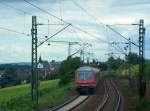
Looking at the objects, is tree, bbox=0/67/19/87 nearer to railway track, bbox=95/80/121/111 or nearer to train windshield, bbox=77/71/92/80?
train windshield, bbox=77/71/92/80

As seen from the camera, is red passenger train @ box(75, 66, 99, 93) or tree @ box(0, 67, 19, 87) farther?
tree @ box(0, 67, 19, 87)

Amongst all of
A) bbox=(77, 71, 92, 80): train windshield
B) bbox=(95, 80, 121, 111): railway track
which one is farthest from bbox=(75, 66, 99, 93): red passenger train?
bbox=(95, 80, 121, 111): railway track

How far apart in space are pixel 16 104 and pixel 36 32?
6.59m

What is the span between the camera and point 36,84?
4066cm

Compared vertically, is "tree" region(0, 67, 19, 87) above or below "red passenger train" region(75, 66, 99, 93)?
below

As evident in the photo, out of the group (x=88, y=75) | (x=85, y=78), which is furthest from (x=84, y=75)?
(x=88, y=75)

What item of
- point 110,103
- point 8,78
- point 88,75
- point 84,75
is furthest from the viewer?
→ point 8,78

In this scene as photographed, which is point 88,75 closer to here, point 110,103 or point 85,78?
point 85,78

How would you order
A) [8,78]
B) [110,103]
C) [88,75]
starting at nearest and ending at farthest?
[110,103]
[88,75]
[8,78]

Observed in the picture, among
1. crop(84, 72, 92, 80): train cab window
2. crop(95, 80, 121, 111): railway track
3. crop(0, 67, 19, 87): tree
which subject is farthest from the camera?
crop(0, 67, 19, 87): tree

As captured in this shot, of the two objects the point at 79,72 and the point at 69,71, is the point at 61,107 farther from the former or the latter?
the point at 69,71

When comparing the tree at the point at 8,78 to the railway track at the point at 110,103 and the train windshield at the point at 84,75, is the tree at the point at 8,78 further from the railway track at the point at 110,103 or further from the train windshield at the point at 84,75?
the railway track at the point at 110,103

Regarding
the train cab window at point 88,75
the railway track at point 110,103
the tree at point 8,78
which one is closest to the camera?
the railway track at point 110,103

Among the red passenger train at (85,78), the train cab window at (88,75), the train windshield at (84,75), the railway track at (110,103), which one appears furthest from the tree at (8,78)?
the railway track at (110,103)
